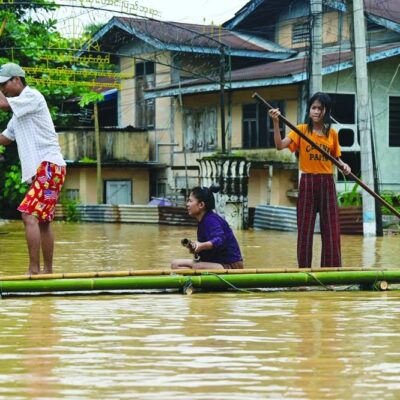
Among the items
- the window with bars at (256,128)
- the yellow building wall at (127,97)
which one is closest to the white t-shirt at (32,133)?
the window with bars at (256,128)

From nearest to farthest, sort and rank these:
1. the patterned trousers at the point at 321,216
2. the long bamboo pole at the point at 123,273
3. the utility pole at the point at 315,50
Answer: the long bamboo pole at the point at 123,273 → the patterned trousers at the point at 321,216 → the utility pole at the point at 315,50

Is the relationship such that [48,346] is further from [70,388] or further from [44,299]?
[44,299]

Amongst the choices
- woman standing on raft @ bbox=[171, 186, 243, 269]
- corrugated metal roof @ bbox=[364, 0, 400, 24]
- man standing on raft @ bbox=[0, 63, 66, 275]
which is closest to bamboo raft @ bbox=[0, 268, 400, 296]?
woman standing on raft @ bbox=[171, 186, 243, 269]

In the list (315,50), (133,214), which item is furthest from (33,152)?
(133,214)

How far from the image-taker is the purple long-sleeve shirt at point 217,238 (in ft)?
27.7

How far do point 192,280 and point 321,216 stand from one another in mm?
1920

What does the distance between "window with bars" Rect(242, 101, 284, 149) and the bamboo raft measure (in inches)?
756

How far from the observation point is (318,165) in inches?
359

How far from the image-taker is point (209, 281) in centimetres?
775

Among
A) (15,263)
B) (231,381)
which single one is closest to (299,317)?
(231,381)

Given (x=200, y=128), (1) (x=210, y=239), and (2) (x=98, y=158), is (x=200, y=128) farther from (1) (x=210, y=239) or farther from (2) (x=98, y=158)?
(1) (x=210, y=239)

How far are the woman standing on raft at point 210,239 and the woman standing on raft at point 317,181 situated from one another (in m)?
0.82

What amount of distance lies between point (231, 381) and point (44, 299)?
307 cm

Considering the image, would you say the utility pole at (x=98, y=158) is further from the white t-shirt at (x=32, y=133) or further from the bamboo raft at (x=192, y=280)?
the bamboo raft at (x=192, y=280)
